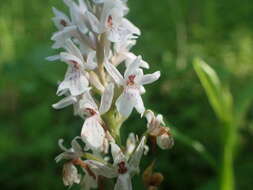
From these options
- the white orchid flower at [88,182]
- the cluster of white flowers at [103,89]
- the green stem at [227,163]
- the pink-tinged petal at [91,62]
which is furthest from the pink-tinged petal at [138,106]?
the green stem at [227,163]

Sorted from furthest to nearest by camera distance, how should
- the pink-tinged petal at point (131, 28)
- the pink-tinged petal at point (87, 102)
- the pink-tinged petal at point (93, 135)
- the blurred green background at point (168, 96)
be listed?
the blurred green background at point (168, 96)
the pink-tinged petal at point (131, 28)
the pink-tinged petal at point (87, 102)
the pink-tinged petal at point (93, 135)

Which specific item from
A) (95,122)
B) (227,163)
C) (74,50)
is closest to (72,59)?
(74,50)

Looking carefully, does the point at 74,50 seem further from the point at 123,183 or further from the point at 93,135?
the point at 123,183

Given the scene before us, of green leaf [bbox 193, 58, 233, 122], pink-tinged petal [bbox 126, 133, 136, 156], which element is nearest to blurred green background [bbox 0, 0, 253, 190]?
green leaf [bbox 193, 58, 233, 122]

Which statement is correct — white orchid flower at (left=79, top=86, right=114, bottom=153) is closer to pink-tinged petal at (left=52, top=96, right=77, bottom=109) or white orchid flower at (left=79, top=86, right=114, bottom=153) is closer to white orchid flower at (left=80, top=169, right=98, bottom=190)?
pink-tinged petal at (left=52, top=96, right=77, bottom=109)

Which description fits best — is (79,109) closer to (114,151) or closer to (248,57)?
(114,151)

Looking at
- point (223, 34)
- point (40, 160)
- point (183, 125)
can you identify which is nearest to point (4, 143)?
point (40, 160)

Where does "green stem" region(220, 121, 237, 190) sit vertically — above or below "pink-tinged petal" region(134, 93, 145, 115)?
below

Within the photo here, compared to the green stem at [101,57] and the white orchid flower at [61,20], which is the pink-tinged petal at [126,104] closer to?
the green stem at [101,57]
